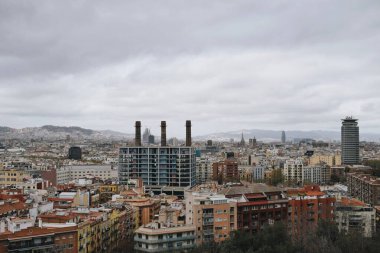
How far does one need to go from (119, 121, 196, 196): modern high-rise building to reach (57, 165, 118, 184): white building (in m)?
9.28

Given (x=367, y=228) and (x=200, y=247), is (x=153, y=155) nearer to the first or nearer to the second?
(x=367, y=228)

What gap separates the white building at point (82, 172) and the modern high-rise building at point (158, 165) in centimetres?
928

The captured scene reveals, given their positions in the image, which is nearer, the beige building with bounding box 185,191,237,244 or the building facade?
the beige building with bounding box 185,191,237,244

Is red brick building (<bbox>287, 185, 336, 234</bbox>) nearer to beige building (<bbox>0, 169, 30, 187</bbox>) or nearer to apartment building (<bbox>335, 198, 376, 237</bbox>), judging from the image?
apartment building (<bbox>335, 198, 376, 237</bbox>)

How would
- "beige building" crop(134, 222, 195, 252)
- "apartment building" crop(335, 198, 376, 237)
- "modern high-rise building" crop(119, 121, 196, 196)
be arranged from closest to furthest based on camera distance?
"beige building" crop(134, 222, 195, 252) → "apartment building" crop(335, 198, 376, 237) → "modern high-rise building" crop(119, 121, 196, 196)

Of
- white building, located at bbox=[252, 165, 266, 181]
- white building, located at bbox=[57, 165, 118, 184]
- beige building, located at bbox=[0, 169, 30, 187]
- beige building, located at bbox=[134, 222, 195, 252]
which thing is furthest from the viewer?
white building, located at bbox=[252, 165, 266, 181]

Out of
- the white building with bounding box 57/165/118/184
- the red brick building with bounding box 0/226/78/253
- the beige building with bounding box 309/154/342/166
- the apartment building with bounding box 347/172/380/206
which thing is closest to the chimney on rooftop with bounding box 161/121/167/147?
the white building with bounding box 57/165/118/184

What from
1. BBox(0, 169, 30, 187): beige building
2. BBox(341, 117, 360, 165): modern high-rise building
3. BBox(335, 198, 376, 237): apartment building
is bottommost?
BBox(335, 198, 376, 237): apartment building

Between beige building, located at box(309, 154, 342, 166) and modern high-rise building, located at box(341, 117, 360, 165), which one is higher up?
modern high-rise building, located at box(341, 117, 360, 165)

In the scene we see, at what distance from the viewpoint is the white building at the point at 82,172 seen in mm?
58688

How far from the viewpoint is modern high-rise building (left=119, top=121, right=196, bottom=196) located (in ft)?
165

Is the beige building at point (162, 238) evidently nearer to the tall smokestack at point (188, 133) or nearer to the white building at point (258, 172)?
the tall smokestack at point (188, 133)

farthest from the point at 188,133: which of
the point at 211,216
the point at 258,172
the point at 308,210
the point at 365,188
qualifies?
the point at 211,216

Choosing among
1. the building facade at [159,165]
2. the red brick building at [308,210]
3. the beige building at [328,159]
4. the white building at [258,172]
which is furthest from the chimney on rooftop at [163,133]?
the beige building at [328,159]
